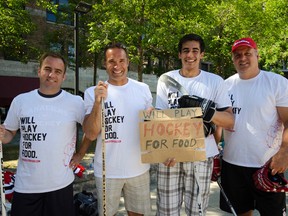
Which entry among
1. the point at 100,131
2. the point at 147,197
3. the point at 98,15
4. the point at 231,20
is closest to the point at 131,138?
the point at 100,131

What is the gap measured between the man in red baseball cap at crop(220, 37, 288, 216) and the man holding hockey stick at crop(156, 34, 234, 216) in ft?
1.04

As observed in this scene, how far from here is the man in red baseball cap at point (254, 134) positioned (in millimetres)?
3223

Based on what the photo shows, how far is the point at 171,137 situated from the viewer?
2881 millimetres

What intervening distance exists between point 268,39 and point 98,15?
954cm

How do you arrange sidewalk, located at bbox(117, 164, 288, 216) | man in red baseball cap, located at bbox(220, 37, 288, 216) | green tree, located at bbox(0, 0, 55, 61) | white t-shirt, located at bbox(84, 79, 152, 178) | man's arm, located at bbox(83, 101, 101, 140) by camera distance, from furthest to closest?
green tree, located at bbox(0, 0, 55, 61) → sidewalk, located at bbox(117, 164, 288, 216) → man in red baseball cap, located at bbox(220, 37, 288, 216) → white t-shirt, located at bbox(84, 79, 152, 178) → man's arm, located at bbox(83, 101, 101, 140)

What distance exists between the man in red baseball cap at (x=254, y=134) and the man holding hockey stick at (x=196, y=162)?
0.32 metres

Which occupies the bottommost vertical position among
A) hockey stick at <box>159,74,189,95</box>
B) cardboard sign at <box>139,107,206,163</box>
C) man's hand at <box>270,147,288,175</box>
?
man's hand at <box>270,147,288,175</box>

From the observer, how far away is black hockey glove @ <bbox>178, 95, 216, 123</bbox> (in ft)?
9.24

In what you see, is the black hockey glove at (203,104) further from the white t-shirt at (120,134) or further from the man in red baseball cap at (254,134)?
the man in red baseball cap at (254,134)

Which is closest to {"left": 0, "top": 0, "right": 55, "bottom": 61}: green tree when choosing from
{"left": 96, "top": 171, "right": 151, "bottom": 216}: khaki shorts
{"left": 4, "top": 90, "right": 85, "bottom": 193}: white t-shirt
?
{"left": 4, "top": 90, "right": 85, "bottom": 193}: white t-shirt

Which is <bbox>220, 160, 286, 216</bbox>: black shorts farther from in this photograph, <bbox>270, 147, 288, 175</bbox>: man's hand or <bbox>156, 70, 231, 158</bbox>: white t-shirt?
<bbox>156, 70, 231, 158</bbox>: white t-shirt

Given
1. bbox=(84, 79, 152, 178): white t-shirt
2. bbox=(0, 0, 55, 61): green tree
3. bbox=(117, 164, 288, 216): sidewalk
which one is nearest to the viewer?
bbox=(84, 79, 152, 178): white t-shirt

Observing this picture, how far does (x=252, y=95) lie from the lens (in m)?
3.29

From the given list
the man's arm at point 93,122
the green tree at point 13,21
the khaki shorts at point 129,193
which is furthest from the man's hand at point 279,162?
the green tree at point 13,21
